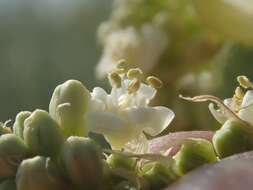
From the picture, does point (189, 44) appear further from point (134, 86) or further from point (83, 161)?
point (83, 161)

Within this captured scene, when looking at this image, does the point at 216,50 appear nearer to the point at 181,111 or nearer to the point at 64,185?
the point at 181,111

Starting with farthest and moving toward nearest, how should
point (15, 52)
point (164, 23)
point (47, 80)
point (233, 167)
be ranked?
point (15, 52) < point (47, 80) < point (164, 23) < point (233, 167)

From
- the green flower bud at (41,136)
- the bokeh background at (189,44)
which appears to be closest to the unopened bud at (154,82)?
the green flower bud at (41,136)

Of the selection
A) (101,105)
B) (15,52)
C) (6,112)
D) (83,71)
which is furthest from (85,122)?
(15,52)

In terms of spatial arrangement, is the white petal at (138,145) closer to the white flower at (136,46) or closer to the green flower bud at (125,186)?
the green flower bud at (125,186)

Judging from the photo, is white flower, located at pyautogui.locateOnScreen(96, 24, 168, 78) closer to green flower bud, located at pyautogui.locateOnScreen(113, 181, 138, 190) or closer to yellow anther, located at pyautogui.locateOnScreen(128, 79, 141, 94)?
yellow anther, located at pyautogui.locateOnScreen(128, 79, 141, 94)

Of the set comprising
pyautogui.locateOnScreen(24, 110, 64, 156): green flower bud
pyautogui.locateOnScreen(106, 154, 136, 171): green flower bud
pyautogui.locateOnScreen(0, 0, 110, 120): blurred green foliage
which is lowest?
pyautogui.locateOnScreen(106, 154, 136, 171): green flower bud

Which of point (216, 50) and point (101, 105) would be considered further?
point (216, 50)

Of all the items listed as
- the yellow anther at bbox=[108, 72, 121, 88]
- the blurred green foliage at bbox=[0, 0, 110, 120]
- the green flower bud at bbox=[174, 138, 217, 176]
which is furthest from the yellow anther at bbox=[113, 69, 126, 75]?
the blurred green foliage at bbox=[0, 0, 110, 120]
